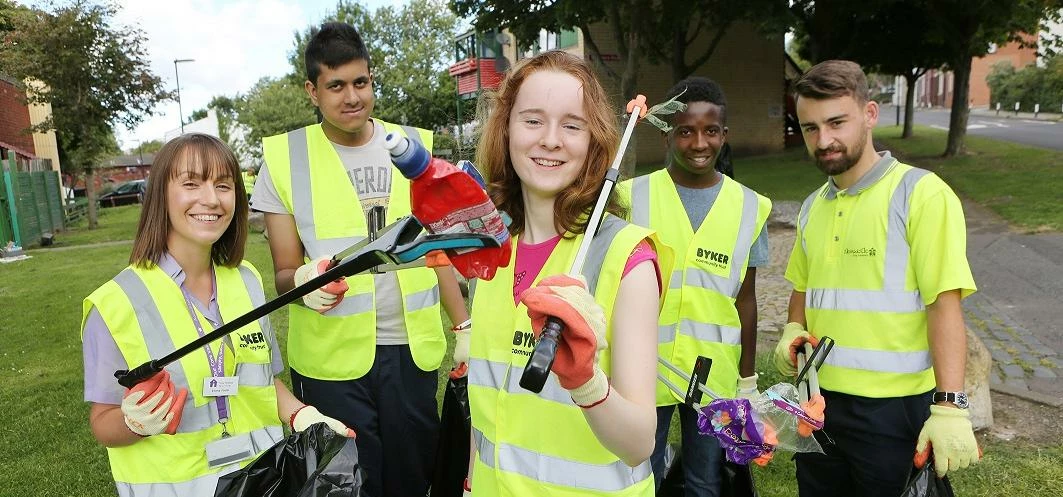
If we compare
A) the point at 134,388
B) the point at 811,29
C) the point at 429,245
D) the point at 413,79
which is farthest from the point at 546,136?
the point at 413,79

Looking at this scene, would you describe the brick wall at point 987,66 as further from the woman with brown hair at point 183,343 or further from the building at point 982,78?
the woman with brown hair at point 183,343

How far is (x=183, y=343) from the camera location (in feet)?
6.82

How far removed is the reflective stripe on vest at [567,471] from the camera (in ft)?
5.44

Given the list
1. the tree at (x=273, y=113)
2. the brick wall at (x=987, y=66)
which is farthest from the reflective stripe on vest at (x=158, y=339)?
the brick wall at (x=987, y=66)

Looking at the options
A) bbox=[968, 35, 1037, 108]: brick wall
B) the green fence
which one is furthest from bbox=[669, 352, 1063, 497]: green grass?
bbox=[968, 35, 1037, 108]: brick wall

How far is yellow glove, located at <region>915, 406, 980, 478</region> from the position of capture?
7.06ft

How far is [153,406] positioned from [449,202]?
42.6 inches

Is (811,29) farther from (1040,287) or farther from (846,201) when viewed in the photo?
(846,201)

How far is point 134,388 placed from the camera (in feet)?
6.07

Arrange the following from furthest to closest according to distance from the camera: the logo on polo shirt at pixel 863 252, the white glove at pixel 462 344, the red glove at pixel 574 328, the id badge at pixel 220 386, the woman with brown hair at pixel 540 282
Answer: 1. the white glove at pixel 462 344
2. the logo on polo shirt at pixel 863 252
3. the id badge at pixel 220 386
4. the woman with brown hair at pixel 540 282
5. the red glove at pixel 574 328

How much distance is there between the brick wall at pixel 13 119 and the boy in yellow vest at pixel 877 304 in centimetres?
2525

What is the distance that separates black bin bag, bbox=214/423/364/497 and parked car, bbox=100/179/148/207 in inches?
1592

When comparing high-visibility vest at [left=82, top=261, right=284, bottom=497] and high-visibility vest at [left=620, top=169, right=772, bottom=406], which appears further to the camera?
high-visibility vest at [left=620, top=169, right=772, bottom=406]

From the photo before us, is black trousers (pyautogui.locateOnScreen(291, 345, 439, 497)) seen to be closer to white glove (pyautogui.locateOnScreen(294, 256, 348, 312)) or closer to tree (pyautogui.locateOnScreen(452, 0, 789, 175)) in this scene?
white glove (pyautogui.locateOnScreen(294, 256, 348, 312))
